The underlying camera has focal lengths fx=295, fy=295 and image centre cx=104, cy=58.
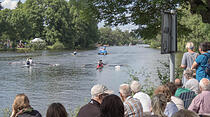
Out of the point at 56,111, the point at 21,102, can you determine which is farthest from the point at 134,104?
the point at 21,102

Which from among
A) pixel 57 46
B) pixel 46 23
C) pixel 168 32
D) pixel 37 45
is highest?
pixel 46 23

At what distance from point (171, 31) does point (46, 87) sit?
16.0 meters

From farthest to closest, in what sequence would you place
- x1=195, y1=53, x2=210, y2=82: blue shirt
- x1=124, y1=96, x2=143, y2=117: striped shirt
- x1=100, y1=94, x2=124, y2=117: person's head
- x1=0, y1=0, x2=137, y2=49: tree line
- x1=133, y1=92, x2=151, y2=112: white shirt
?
1. x1=0, y1=0, x2=137, y2=49: tree line
2. x1=195, y1=53, x2=210, y2=82: blue shirt
3. x1=133, y1=92, x2=151, y2=112: white shirt
4. x1=124, y1=96, x2=143, y2=117: striped shirt
5. x1=100, y1=94, x2=124, y2=117: person's head

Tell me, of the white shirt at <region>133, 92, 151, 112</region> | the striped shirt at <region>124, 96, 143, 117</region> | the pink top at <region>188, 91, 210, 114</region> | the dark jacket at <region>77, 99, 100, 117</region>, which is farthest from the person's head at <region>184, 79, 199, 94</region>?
the dark jacket at <region>77, 99, 100, 117</region>

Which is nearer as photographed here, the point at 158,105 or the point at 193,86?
the point at 158,105

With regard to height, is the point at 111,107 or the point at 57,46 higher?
the point at 111,107

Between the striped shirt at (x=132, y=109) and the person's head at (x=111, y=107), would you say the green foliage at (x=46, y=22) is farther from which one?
the person's head at (x=111, y=107)

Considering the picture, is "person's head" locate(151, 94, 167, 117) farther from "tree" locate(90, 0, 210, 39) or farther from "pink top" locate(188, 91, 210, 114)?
"tree" locate(90, 0, 210, 39)

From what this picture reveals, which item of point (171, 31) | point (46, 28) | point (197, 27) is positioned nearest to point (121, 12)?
point (171, 31)

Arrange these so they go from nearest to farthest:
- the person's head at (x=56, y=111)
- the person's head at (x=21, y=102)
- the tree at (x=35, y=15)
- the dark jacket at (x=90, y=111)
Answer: the person's head at (x=56, y=111), the dark jacket at (x=90, y=111), the person's head at (x=21, y=102), the tree at (x=35, y=15)

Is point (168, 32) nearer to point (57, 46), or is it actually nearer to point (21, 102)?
point (21, 102)

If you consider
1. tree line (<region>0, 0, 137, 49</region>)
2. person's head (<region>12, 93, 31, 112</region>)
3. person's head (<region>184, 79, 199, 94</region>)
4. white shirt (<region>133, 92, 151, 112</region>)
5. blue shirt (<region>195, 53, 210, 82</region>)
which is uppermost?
tree line (<region>0, 0, 137, 49</region>)

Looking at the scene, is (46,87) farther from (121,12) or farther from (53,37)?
(53,37)

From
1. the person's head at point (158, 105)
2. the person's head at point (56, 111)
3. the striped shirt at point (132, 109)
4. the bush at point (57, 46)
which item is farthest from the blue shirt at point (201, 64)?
the bush at point (57, 46)
